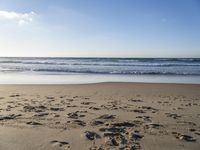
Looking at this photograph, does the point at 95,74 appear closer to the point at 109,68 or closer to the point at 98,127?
the point at 109,68

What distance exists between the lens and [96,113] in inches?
240

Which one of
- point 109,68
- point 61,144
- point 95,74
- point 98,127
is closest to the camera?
point 61,144

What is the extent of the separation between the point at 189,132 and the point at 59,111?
10.2 ft

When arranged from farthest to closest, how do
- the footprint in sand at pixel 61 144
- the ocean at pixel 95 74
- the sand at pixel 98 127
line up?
the ocean at pixel 95 74 → the sand at pixel 98 127 → the footprint in sand at pixel 61 144

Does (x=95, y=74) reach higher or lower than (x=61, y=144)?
lower

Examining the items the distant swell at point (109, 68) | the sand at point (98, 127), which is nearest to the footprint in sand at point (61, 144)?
the sand at point (98, 127)

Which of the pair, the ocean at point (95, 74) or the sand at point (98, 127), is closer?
the sand at point (98, 127)

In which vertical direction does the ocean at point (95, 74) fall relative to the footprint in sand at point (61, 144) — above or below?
below

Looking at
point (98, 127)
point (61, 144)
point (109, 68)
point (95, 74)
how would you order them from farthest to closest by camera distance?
point (109, 68) → point (95, 74) → point (98, 127) → point (61, 144)

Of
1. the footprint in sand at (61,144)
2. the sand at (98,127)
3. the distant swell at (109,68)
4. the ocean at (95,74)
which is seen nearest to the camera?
the footprint in sand at (61,144)

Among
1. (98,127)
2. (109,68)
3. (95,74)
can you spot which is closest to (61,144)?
Result: (98,127)

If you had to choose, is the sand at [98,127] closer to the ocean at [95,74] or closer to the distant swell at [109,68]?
the ocean at [95,74]

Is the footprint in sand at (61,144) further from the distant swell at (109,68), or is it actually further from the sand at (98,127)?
the distant swell at (109,68)

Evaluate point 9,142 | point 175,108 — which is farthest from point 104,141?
point 175,108
